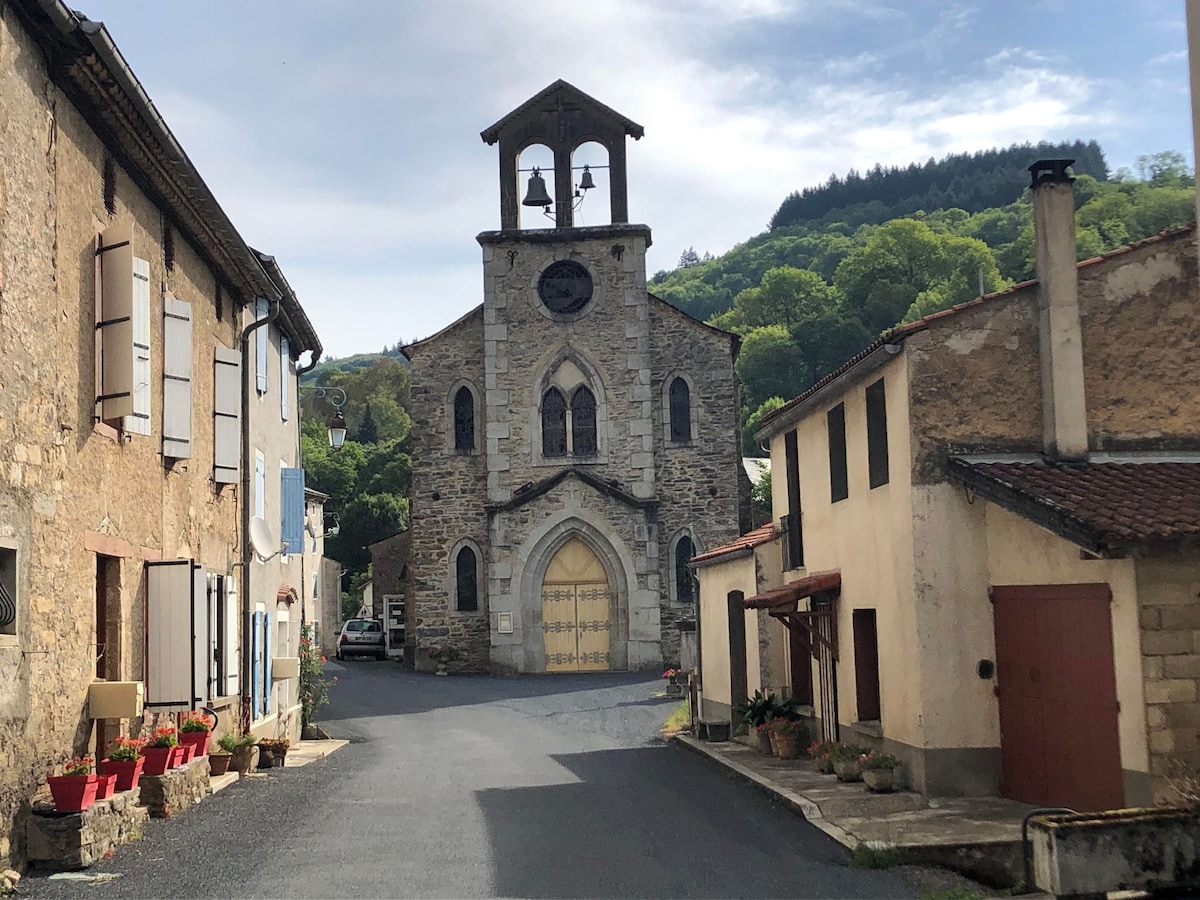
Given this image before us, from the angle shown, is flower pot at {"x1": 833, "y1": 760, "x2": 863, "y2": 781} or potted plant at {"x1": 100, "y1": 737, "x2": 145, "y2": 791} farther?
flower pot at {"x1": 833, "y1": 760, "x2": 863, "y2": 781}

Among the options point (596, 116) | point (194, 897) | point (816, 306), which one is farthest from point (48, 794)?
point (816, 306)

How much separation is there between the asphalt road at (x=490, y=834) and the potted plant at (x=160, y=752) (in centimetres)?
50

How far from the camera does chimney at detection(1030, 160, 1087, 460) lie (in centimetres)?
1141

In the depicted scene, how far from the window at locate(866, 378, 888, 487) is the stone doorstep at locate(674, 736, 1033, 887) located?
302 cm

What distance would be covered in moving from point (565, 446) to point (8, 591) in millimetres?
24165

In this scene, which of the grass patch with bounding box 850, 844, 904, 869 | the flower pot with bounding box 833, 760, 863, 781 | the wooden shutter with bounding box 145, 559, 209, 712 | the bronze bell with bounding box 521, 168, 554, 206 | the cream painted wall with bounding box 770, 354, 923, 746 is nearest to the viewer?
the grass patch with bounding box 850, 844, 904, 869

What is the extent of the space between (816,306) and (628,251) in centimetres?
4456

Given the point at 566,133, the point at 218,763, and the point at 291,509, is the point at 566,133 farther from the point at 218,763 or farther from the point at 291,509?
the point at 218,763

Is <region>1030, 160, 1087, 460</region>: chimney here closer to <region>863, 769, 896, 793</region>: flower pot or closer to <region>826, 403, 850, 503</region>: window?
<region>826, 403, 850, 503</region>: window

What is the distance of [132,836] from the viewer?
9570 millimetres

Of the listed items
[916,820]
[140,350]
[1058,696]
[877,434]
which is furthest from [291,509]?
[1058,696]

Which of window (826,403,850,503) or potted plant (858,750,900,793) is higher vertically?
window (826,403,850,503)

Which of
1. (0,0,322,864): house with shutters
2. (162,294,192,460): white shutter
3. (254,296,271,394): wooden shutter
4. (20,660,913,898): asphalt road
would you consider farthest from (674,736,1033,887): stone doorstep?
(254,296,271,394): wooden shutter

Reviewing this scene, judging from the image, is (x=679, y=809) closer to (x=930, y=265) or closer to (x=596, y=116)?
(x=596, y=116)
